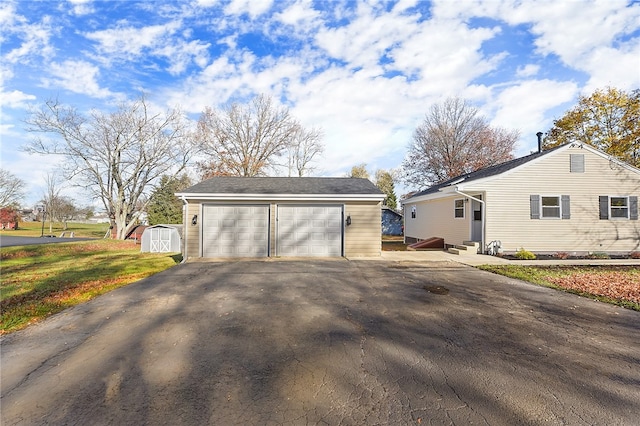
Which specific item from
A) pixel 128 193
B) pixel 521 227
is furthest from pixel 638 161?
pixel 128 193

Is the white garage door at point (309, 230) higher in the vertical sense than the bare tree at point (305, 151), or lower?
lower

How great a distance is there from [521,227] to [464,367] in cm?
1179

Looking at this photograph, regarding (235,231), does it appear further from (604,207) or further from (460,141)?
(460,141)

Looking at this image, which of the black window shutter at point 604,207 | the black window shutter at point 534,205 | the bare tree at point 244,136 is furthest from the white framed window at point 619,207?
the bare tree at point 244,136

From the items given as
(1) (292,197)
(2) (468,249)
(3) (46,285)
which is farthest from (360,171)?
(3) (46,285)

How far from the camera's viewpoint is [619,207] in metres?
12.6

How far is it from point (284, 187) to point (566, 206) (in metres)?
12.4

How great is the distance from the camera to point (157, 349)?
3.55 metres

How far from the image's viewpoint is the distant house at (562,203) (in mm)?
12312

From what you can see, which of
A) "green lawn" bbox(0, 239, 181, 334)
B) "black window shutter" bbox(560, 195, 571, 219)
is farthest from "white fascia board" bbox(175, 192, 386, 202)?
"black window shutter" bbox(560, 195, 571, 219)

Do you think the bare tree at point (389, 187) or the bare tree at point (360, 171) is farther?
the bare tree at point (360, 171)

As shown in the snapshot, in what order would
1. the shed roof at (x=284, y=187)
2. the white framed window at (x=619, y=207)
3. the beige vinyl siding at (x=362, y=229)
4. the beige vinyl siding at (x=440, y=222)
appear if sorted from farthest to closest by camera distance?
the beige vinyl siding at (x=440, y=222)
the white framed window at (x=619, y=207)
the beige vinyl siding at (x=362, y=229)
the shed roof at (x=284, y=187)

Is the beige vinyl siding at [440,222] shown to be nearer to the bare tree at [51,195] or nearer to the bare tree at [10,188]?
the bare tree at [51,195]

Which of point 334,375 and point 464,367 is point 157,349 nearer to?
point 334,375
